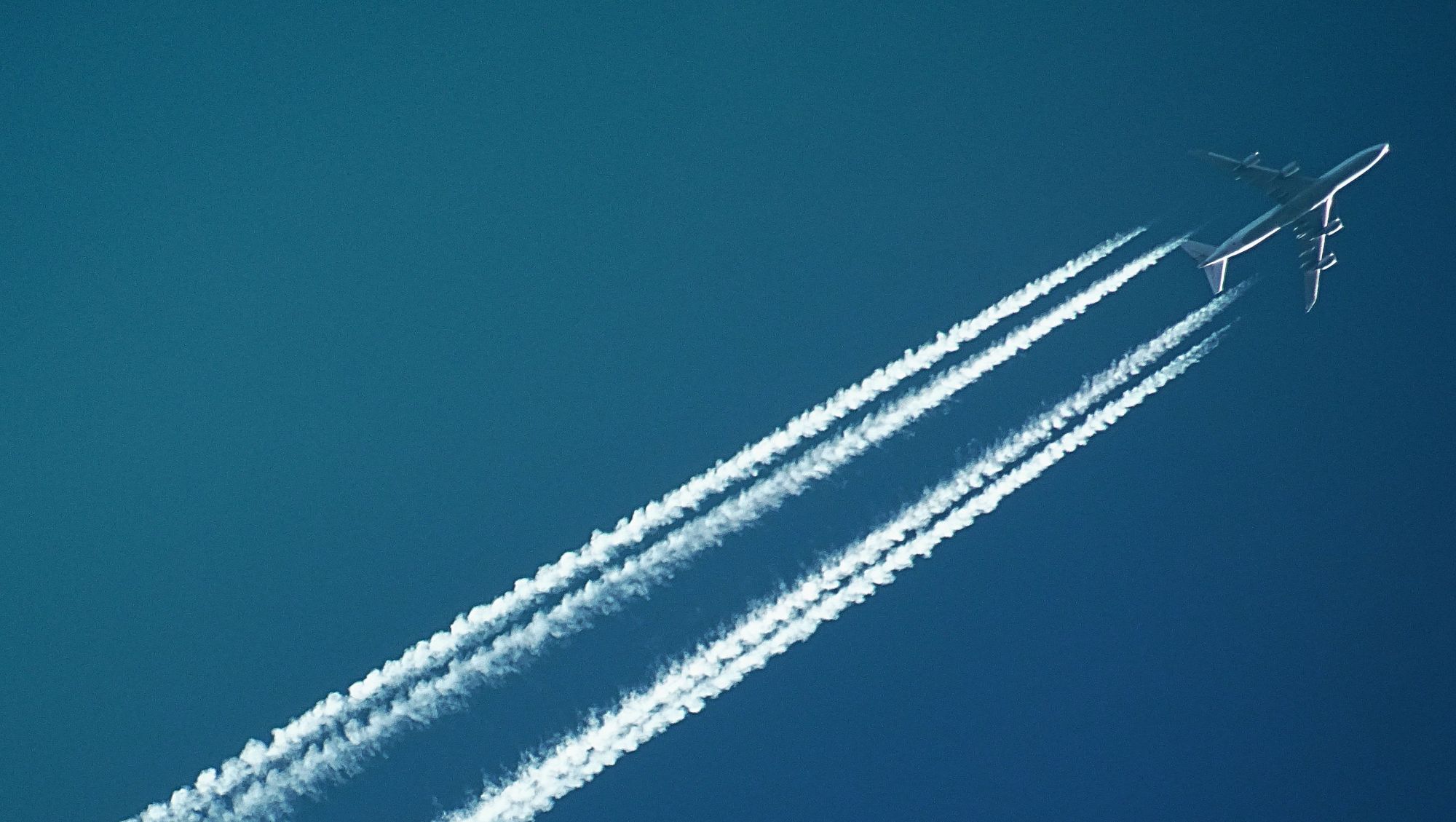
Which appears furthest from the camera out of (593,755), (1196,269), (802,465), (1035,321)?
(1196,269)

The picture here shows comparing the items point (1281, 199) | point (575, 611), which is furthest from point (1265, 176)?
point (575, 611)

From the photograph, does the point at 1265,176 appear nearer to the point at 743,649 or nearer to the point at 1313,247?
the point at 1313,247

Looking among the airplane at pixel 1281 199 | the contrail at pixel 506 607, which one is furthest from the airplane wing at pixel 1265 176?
the contrail at pixel 506 607

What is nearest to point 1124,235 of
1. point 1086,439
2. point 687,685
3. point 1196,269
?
point 1196,269

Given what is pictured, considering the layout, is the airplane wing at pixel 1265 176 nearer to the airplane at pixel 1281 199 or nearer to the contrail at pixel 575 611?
the airplane at pixel 1281 199

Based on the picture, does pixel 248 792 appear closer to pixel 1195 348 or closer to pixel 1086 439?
pixel 1086 439

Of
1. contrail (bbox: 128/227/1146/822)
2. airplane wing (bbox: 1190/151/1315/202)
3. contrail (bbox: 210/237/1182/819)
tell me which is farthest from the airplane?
contrail (bbox: 128/227/1146/822)
